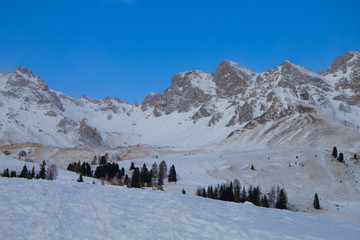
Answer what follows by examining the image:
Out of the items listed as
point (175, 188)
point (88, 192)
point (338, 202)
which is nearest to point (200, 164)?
point (175, 188)

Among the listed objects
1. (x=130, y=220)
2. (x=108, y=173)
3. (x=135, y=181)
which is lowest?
(x=135, y=181)

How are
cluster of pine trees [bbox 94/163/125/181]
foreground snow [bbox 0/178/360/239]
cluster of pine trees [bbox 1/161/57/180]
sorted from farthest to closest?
1. cluster of pine trees [bbox 94/163/125/181]
2. cluster of pine trees [bbox 1/161/57/180]
3. foreground snow [bbox 0/178/360/239]

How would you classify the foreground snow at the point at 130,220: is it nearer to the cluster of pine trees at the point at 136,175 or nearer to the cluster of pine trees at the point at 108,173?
the cluster of pine trees at the point at 136,175

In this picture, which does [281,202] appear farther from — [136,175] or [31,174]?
[31,174]

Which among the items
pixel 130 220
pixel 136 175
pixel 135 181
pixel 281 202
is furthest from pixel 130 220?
pixel 136 175

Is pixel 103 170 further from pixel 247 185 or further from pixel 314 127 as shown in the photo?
pixel 314 127

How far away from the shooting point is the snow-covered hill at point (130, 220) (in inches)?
579

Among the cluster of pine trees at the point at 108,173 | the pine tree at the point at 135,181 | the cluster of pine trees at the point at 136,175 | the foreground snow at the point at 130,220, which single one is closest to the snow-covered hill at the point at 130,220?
the foreground snow at the point at 130,220

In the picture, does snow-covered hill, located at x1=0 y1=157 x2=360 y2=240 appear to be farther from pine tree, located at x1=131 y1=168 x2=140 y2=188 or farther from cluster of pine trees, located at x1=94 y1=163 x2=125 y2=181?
cluster of pine trees, located at x1=94 y1=163 x2=125 y2=181

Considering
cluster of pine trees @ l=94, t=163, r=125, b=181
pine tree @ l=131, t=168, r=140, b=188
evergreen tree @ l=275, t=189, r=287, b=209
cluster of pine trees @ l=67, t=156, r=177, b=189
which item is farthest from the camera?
cluster of pine trees @ l=94, t=163, r=125, b=181

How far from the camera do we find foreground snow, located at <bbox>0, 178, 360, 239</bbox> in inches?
579

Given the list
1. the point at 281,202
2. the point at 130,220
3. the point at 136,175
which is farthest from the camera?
the point at 136,175

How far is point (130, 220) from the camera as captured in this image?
17.0m

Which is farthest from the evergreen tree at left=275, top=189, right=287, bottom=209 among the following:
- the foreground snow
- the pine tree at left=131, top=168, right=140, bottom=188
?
the foreground snow
